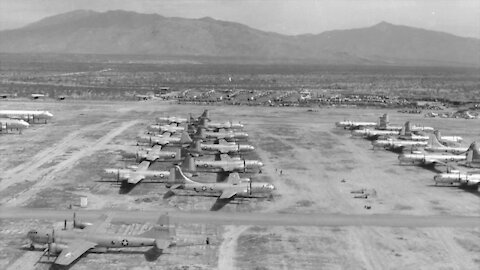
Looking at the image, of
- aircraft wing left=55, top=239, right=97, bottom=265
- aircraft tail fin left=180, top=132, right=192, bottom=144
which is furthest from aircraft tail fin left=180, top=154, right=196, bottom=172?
aircraft wing left=55, top=239, right=97, bottom=265

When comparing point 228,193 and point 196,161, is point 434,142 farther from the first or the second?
point 228,193

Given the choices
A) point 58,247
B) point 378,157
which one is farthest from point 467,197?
point 58,247

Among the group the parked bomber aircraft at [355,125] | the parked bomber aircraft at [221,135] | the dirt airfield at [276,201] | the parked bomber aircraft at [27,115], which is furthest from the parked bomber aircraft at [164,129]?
the parked bomber aircraft at [355,125]

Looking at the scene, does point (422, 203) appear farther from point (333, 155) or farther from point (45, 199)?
point (45, 199)

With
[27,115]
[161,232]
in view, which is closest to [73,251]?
[161,232]

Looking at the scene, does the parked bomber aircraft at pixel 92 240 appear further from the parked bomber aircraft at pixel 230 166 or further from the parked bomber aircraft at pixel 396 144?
the parked bomber aircraft at pixel 396 144

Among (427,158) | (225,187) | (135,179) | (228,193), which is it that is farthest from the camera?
(427,158)
